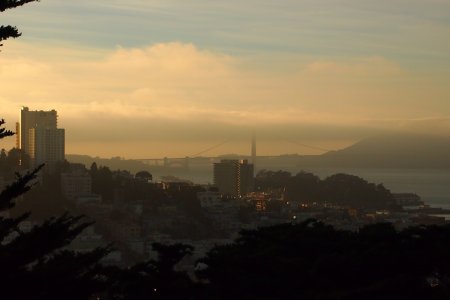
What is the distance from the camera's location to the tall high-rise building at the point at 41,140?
77.9 meters

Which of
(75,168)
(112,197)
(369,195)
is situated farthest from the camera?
(369,195)

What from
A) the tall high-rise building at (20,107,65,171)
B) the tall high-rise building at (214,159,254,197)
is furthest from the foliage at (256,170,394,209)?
the tall high-rise building at (20,107,65,171)

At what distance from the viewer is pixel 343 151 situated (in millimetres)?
128250

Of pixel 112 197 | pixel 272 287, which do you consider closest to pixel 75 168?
pixel 112 197

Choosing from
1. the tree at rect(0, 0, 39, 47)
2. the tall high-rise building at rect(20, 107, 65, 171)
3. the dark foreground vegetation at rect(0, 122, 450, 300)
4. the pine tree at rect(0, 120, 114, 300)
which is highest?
the tall high-rise building at rect(20, 107, 65, 171)

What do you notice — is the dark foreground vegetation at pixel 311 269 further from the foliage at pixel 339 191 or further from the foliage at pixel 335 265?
the foliage at pixel 339 191

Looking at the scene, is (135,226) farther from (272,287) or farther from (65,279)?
(65,279)

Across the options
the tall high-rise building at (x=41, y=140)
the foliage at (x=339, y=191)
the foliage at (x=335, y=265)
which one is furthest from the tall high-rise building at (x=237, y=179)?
the foliage at (x=335, y=265)

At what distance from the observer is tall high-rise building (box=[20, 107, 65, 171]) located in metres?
77.9

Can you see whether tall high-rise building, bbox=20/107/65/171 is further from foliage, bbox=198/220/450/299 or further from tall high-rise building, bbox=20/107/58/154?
foliage, bbox=198/220/450/299

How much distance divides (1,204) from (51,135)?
73750 mm

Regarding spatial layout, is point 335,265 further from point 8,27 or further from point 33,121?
point 33,121

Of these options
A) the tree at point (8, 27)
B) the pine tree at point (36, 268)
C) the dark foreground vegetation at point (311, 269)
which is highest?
the tree at point (8, 27)

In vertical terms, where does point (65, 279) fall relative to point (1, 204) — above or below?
below
